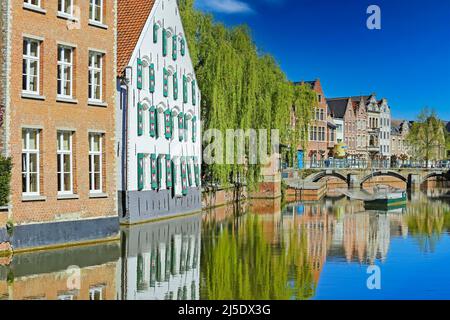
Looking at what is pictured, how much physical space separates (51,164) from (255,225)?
447 inches

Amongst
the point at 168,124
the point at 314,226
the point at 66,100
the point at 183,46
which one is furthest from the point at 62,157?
the point at 183,46

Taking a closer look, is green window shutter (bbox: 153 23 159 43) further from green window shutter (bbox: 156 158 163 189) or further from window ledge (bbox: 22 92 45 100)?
window ledge (bbox: 22 92 45 100)

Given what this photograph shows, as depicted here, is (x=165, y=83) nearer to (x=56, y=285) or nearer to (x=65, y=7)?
(x=65, y=7)

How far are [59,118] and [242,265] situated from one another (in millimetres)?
6883

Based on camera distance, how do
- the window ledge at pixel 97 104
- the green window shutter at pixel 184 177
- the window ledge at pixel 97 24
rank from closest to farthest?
the window ledge at pixel 97 24, the window ledge at pixel 97 104, the green window shutter at pixel 184 177

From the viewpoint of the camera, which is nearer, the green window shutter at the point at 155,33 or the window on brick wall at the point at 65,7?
the window on brick wall at the point at 65,7

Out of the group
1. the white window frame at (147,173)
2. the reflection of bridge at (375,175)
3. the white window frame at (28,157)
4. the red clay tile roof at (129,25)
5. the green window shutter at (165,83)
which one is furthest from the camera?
the reflection of bridge at (375,175)

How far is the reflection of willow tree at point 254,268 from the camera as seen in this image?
13.3 m

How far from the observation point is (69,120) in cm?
1998

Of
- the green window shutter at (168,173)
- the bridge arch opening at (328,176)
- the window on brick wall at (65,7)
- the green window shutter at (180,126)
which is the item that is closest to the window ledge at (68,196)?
the window on brick wall at (65,7)

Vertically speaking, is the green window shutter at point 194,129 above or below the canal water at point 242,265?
above

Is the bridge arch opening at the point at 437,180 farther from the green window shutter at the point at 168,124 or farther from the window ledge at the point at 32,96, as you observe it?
the window ledge at the point at 32,96

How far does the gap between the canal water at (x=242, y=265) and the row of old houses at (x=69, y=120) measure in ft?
3.15
